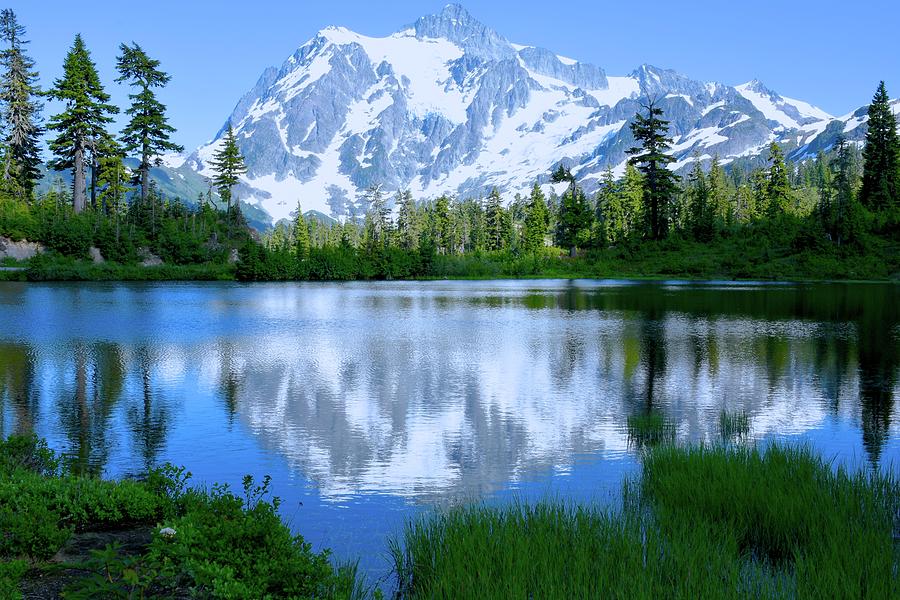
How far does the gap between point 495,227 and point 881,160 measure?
7171 centimetres

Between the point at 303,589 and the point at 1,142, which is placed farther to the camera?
the point at 1,142

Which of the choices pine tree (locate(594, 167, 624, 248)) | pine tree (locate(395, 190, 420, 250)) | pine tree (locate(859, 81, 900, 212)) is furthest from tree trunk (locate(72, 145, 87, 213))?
pine tree (locate(859, 81, 900, 212))

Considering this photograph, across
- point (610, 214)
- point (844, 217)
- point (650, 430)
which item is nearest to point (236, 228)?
point (610, 214)

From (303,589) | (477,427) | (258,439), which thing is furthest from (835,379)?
(303,589)

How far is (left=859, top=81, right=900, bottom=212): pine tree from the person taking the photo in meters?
87.1

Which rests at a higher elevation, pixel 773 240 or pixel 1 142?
pixel 1 142

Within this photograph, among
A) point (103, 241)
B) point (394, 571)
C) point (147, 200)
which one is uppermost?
point (147, 200)

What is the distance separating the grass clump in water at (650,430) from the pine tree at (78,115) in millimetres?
81446

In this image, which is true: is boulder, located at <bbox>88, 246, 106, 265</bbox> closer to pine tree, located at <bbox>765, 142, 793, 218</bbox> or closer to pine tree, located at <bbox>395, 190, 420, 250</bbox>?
pine tree, located at <bbox>395, 190, 420, 250</bbox>

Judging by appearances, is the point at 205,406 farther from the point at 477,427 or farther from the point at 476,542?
the point at 476,542

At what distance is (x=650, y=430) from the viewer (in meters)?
15.0

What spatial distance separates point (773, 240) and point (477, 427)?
279ft

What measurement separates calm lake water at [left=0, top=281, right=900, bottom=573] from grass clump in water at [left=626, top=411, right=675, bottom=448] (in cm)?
27

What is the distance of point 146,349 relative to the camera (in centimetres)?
2691
